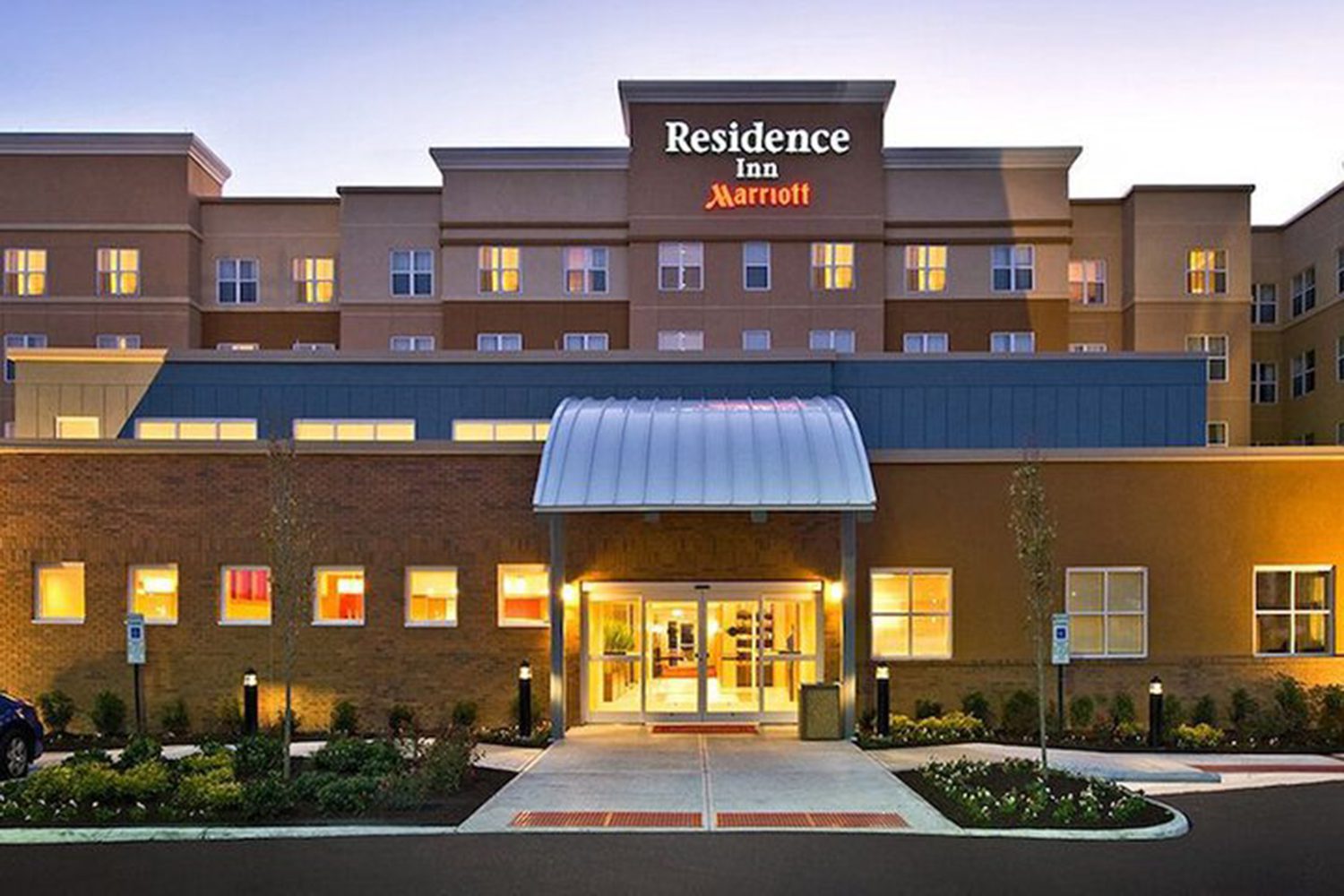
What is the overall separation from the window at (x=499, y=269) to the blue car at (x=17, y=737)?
1042 inches

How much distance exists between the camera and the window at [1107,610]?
22.5 m

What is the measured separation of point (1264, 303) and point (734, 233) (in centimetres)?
2337

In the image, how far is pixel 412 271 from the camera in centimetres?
4422

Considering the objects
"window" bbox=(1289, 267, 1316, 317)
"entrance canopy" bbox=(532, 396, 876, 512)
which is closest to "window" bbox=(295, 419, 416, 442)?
"entrance canopy" bbox=(532, 396, 876, 512)

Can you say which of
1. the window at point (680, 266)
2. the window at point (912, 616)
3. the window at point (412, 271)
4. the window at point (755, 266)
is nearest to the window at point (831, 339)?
the window at point (755, 266)

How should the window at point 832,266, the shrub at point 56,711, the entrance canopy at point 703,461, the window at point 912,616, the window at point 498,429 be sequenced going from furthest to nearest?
1. the window at point 832,266
2. the window at point 498,429
3. the window at point 912,616
4. the shrub at point 56,711
5. the entrance canopy at point 703,461

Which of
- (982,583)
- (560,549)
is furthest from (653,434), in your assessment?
(982,583)

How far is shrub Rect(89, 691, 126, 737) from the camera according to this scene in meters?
21.6

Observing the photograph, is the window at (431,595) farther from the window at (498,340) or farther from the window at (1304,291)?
the window at (1304,291)

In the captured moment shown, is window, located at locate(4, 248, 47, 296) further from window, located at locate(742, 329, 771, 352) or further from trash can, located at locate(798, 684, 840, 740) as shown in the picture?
trash can, located at locate(798, 684, 840, 740)

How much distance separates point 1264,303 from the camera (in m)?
49.4

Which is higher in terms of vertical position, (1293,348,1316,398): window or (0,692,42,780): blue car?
(1293,348,1316,398): window

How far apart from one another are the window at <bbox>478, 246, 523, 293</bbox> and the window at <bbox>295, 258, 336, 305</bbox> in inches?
267

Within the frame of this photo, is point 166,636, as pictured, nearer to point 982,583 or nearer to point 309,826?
point 309,826
